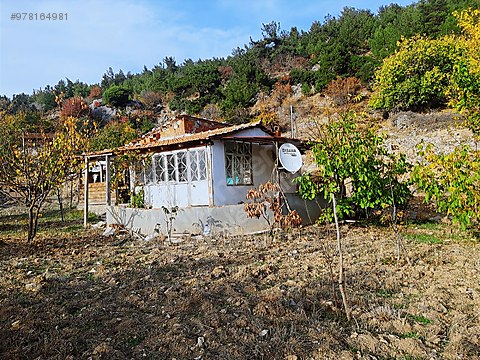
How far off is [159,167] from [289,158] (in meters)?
4.77

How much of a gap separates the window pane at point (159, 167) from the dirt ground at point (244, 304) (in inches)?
198

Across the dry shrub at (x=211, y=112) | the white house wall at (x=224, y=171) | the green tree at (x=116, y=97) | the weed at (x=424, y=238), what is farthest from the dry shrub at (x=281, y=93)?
the weed at (x=424, y=238)

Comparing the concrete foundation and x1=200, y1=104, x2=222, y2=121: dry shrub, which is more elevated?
x1=200, y1=104, x2=222, y2=121: dry shrub

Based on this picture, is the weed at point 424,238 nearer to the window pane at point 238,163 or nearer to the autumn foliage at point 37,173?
the window pane at point 238,163

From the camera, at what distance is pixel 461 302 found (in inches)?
174

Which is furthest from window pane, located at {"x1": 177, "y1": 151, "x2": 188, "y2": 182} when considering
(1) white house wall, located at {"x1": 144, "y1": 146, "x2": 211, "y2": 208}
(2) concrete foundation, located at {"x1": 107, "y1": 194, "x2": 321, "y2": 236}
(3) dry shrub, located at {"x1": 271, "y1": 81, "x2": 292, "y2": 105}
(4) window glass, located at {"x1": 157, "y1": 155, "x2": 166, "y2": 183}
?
(3) dry shrub, located at {"x1": 271, "y1": 81, "x2": 292, "y2": 105}

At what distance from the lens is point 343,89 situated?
28.2m

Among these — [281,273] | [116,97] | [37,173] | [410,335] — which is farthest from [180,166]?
[116,97]

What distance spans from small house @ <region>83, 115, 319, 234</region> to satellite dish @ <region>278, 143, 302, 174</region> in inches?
16.7

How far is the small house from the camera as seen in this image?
33.7ft

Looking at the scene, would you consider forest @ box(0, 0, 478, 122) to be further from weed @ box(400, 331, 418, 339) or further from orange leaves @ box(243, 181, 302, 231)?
weed @ box(400, 331, 418, 339)

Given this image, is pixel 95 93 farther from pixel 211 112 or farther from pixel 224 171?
pixel 224 171

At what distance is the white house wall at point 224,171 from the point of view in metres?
11.1

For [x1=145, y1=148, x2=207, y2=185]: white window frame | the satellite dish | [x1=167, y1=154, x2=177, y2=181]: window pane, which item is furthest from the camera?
[x1=167, y1=154, x2=177, y2=181]: window pane
